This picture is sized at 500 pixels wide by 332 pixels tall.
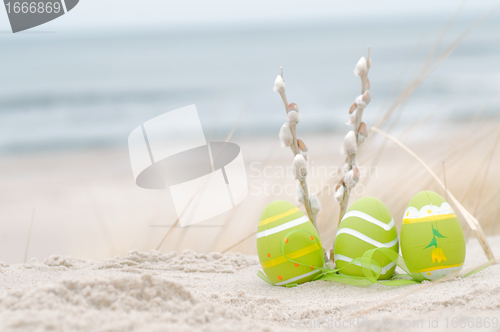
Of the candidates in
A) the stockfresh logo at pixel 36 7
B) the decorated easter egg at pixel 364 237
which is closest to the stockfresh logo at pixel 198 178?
the decorated easter egg at pixel 364 237

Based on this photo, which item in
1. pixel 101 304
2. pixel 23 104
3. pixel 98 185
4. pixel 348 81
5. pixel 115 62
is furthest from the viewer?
pixel 115 62

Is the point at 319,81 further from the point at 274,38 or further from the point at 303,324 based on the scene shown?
the point at 303,324

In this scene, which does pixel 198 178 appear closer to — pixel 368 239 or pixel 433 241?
pixel 368 239

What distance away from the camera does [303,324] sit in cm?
74

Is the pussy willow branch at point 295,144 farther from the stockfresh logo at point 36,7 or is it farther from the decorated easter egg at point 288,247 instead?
the stockfresh logo at point 36,7

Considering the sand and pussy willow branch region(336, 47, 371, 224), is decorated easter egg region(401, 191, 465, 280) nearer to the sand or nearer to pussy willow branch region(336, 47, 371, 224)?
the sand

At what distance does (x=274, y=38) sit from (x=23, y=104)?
4.93m

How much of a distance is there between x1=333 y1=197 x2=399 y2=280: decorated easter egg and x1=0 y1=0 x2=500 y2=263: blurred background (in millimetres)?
358

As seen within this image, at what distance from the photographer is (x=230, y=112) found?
17.6 ft

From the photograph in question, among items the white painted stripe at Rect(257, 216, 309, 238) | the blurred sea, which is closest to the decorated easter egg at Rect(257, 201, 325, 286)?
the white painted stripe at Rect(257, 216, 309, 238)

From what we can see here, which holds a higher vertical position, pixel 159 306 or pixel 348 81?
pixel 159 306

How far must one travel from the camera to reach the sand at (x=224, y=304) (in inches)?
23.3

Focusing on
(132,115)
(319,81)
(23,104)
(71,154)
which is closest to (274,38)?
(319,81)

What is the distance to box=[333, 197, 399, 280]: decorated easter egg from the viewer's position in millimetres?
988
